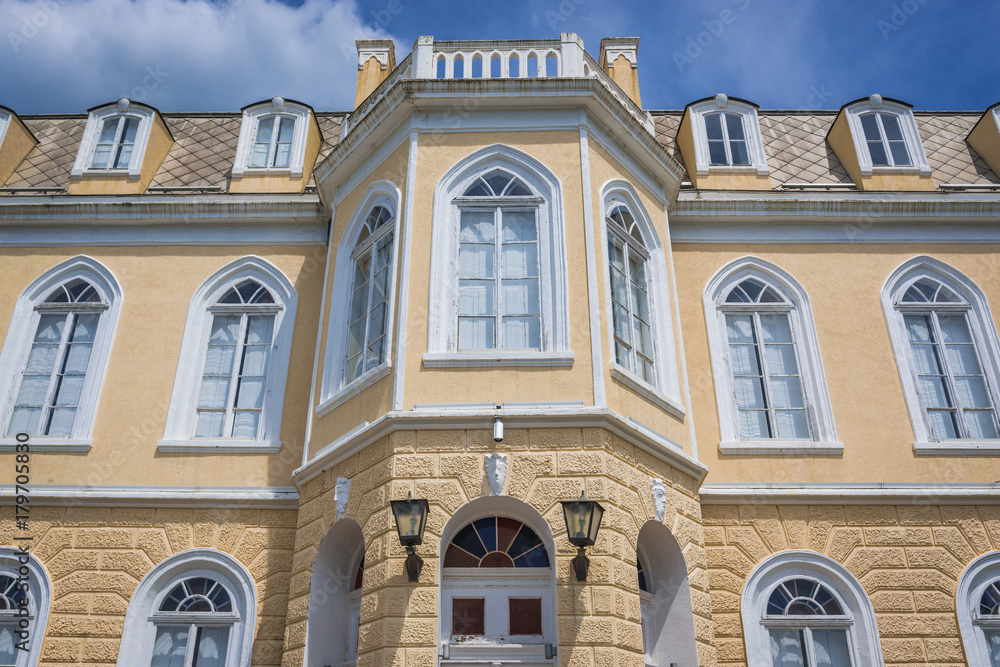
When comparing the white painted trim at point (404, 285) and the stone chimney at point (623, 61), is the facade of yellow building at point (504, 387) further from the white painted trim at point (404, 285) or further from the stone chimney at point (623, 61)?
the stone chimney at point (623, 61)

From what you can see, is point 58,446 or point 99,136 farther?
point 99,136

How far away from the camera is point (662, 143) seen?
13.8 metres

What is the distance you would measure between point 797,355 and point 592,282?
11.9 ft

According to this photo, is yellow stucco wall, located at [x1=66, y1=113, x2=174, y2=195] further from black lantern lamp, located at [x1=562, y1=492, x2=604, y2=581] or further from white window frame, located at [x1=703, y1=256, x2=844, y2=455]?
black lantern lamp, located at [x1=562, y1=492, x2=604, y2=581]

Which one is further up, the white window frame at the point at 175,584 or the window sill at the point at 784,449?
the window sill at the point at 784,449

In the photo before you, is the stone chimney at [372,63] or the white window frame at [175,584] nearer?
the white window frame at [175,584]

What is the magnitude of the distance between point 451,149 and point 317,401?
350 centimetres

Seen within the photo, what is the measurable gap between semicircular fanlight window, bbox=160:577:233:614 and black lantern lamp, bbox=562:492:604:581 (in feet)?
14.6

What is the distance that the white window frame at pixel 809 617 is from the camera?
9.30m

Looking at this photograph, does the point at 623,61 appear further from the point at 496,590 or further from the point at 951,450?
the point at 496,590

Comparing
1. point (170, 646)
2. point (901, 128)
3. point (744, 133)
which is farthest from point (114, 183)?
point (901, 128)

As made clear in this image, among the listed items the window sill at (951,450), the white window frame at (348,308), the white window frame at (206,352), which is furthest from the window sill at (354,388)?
the window sill at (951,450)

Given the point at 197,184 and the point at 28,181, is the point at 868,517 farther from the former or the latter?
the point at 28,181

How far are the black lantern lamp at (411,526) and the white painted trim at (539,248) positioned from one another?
5.99ft
